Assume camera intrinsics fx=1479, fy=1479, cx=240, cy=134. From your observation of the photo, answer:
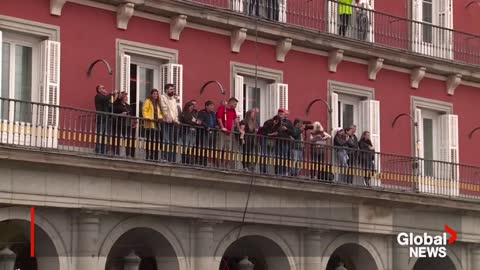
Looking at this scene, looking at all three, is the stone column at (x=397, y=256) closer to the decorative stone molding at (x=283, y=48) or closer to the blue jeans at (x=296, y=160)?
the blue jeans at (x=296, y=160)

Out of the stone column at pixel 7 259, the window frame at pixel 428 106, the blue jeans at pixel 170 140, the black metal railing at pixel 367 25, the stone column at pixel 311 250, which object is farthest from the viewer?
the window frame at pixel 428 106

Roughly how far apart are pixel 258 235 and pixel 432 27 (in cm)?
965

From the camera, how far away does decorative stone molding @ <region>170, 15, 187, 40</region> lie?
3475cm

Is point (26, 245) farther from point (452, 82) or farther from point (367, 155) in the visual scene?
point (452, 82)

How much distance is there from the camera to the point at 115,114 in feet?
107

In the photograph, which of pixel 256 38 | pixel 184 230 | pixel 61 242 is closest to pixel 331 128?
pixel 256 38

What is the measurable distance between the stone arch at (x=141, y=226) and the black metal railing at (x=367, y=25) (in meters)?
5.65

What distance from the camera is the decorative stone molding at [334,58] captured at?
38.6 m

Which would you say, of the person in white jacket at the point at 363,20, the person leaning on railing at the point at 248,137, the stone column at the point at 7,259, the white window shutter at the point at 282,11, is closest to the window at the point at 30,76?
the stone column at the point at 7,259

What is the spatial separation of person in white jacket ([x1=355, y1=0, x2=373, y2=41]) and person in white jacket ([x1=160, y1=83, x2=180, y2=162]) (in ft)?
25.4

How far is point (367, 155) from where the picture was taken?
38.4 metres

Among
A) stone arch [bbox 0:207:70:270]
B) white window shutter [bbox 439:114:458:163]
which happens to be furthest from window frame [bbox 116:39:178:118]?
white window shutter [bbox 439:114:458:163]

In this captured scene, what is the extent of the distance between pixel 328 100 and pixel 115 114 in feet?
26.3

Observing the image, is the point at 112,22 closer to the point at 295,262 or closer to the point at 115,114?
the point at 115,114
